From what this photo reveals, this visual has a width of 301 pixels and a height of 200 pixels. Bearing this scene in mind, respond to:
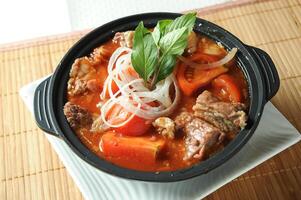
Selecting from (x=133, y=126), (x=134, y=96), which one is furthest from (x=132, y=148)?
(x=134, y=96)

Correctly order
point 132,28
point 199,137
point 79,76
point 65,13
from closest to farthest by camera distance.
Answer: point 199,137 < point 79,76 < point 132,28 < point 65,13

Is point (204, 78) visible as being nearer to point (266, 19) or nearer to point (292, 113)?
point (292, 113)

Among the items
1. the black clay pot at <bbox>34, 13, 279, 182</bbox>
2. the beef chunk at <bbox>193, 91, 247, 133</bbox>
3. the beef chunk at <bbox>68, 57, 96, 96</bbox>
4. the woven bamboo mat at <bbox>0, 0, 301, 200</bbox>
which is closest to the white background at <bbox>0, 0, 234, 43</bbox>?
the woven bamboo mat at <bbox>0, 0, 301, 200</bbox>

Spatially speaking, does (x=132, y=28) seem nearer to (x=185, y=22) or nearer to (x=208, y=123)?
(x=185, y=22)

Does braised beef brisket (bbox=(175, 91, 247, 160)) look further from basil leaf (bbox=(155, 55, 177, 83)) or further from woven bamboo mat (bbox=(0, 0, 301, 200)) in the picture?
woven bamboo mat (bbox=(0, 0, 301, 200))

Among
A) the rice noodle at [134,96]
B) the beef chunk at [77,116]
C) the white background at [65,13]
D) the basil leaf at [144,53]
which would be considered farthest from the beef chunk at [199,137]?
the white background at [65,13]

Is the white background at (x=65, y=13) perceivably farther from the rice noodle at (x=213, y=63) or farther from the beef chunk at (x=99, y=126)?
the beef chunk at (x=99, y=126)
